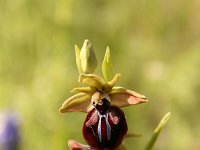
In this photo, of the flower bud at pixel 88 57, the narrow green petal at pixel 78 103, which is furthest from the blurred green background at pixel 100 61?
the flower bud at pixel 88 57

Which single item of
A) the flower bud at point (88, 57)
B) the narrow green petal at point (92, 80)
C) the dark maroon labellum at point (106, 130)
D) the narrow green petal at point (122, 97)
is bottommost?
the dark maroon labellum at point (106, 130)

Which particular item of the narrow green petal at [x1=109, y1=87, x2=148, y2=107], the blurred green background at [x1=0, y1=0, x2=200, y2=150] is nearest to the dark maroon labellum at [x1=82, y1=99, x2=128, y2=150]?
the narrow green petal at [x1=109, y1=87, x2=148, y2=107]

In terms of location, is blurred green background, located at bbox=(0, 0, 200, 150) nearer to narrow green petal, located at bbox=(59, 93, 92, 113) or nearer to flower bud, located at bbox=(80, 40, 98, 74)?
narrow green petal, located at bbox=(59, 93, 92, 113)

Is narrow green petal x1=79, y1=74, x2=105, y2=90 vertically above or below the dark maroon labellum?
above

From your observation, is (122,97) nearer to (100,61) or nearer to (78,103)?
(78,103)

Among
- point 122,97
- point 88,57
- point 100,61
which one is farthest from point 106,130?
point 100,61

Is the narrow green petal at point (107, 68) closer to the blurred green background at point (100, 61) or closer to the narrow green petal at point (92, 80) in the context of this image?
the narrow green petal at point (92, 80)
